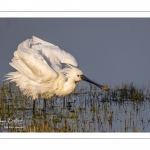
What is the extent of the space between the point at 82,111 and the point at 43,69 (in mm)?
1072

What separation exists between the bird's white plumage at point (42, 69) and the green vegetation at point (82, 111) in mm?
371

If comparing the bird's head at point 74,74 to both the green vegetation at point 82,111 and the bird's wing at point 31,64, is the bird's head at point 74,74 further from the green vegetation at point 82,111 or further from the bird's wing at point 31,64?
the green vegetation at point 82,111

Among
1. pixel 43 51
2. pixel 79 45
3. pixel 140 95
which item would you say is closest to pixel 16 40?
pixel 43 51

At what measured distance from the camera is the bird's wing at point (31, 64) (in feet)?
29.5

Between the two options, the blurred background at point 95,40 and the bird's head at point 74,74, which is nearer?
the blurred background at point 95,40

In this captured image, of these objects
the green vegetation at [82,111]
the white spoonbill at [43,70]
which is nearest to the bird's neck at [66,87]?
the white spoonbill at [43,70]

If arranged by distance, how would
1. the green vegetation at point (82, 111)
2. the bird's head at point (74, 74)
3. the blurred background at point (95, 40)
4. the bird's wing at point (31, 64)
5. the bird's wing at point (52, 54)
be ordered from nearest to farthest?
the green vegetation at point (82, 111), the blurred background at point (95, 40), the bird's wing at point (31, 64), the bird's wing at point (52, 54), the bird's head at point (74, 74)

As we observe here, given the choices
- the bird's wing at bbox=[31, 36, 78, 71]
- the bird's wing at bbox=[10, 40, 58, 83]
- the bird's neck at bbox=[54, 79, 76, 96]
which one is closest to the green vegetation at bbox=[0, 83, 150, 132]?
the bird's neck at bbox=[54, 79, 76, 96]

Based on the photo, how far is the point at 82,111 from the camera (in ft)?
31.1

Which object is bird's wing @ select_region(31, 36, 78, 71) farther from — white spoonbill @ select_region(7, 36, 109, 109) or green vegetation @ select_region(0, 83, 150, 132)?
green vegetation @ select_region(0, 83, 150, 132)

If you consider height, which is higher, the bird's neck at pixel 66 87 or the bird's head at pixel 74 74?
the bird's head at pixel 74 74
